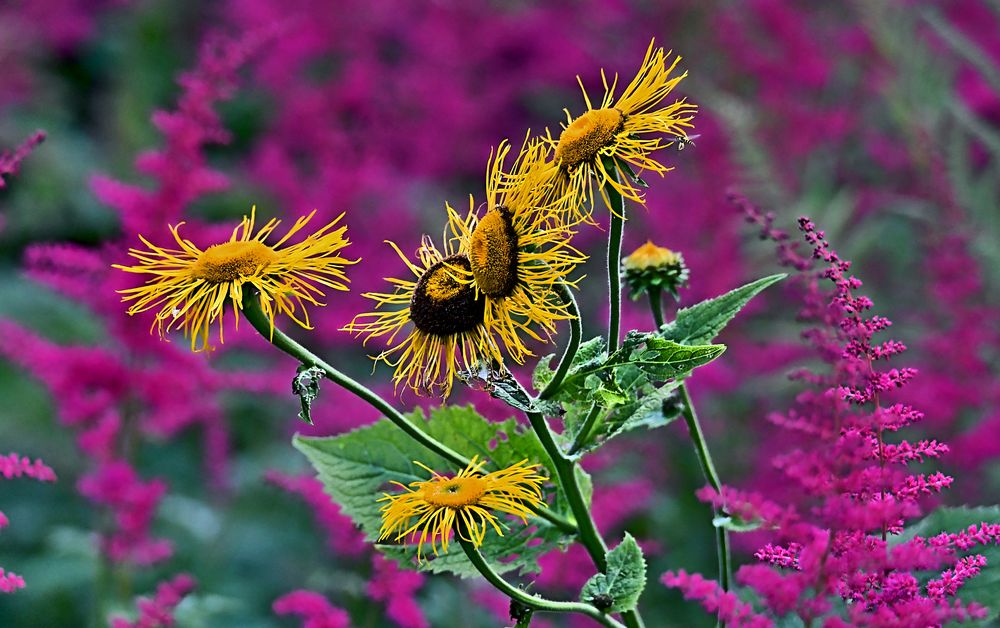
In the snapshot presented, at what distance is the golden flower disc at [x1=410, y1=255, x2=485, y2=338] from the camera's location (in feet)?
2.69

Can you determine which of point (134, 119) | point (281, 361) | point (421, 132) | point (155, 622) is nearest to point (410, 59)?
point (421, 132)

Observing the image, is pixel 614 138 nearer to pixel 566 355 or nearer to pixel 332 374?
pixel 566 355

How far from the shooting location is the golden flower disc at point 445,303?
0.82 m

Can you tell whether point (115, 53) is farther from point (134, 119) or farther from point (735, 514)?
point (735, 514)

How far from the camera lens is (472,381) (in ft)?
2.64

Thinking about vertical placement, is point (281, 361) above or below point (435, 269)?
above

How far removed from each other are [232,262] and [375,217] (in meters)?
1.82

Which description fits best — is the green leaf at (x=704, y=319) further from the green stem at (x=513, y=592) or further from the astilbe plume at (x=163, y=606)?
the astilbe plume at (x=163, y=606)

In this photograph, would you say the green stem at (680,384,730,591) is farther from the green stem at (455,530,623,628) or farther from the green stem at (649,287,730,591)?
the green stem at (455,530,623,628)

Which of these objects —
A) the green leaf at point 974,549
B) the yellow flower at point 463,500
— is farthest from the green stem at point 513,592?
the green leaf at point 974,549

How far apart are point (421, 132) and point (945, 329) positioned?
147 centimetres

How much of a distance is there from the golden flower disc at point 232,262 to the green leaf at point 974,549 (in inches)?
22.4

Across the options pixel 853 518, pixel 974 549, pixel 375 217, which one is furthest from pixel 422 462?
Result: pixel 375 217

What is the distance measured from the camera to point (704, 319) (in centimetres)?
83
